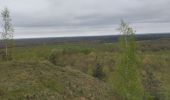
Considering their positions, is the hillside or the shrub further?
the shrub

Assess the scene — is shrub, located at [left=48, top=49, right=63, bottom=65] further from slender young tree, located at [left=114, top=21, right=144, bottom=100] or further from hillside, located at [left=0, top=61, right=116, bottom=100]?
hillside, located at [left=0, top=61, right=116, bottom=100]

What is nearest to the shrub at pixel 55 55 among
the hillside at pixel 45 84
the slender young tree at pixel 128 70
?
the slender young tree at pixel 128 70

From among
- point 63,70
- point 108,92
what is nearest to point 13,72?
point 63,70

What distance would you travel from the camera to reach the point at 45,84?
38.8m

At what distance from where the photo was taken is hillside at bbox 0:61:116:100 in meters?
35.5

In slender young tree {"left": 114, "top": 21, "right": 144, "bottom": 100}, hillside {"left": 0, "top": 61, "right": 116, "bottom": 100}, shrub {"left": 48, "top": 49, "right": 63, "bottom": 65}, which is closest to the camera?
hillside {"left": 0, "top": 61, "right": 116, "bottom": 100}

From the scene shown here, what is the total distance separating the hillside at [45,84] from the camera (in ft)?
117

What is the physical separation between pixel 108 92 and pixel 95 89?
2.91 meters

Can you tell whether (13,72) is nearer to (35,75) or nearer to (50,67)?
(35,75)

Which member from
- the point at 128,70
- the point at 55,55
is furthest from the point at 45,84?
the point at 55,55

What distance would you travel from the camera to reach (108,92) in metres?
45.6

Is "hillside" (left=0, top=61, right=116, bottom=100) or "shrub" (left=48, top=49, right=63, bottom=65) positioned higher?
"hillside" (left=0, top=61, right=116, bottom=100)

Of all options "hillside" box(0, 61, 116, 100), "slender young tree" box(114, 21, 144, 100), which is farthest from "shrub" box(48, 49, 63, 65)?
"hillside" box(0, 61, 116, 100)

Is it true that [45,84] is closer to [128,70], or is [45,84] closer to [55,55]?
[128,70]
